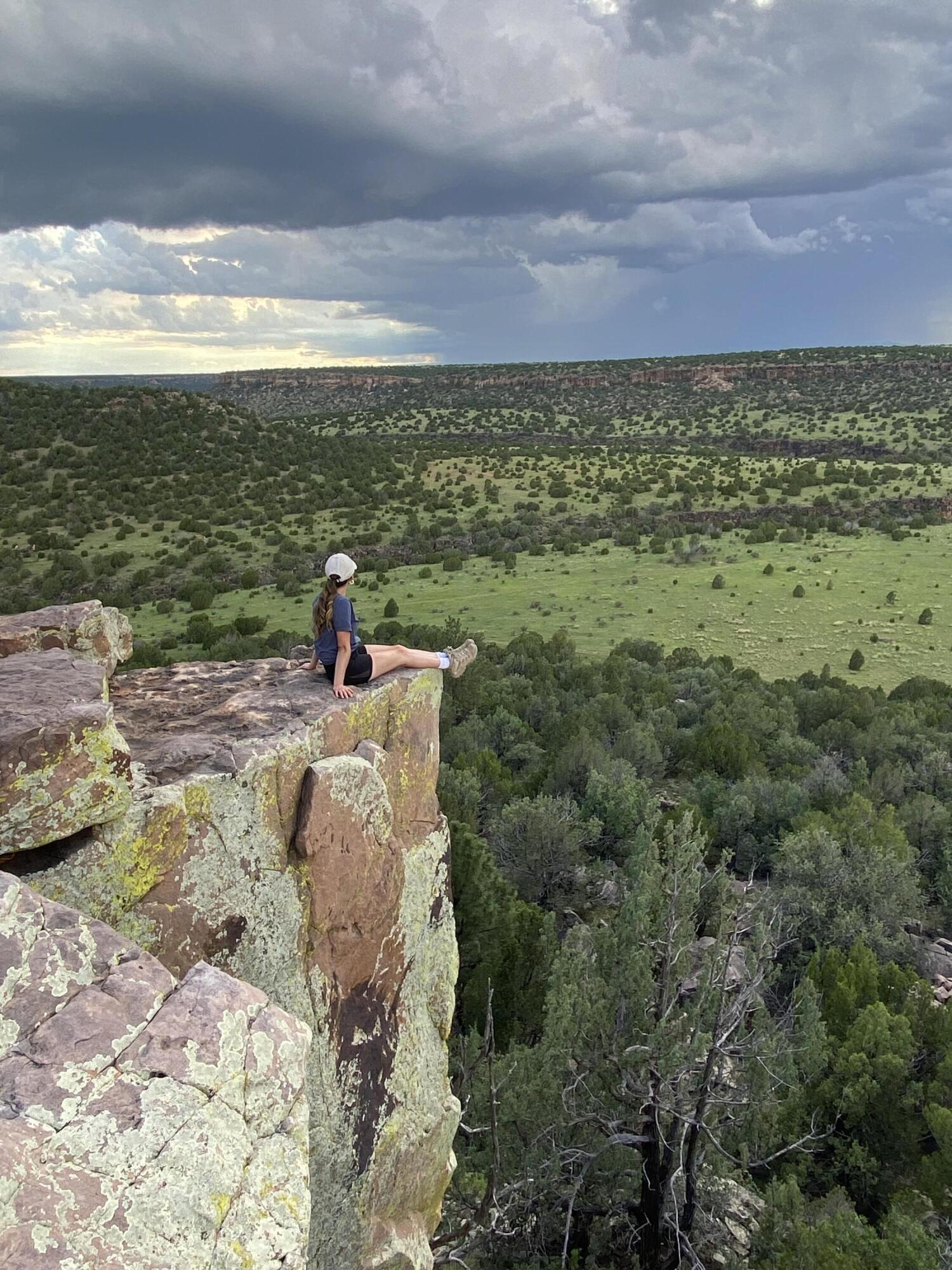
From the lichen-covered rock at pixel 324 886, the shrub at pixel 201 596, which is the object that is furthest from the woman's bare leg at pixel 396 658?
the shrub at pixel 201 596

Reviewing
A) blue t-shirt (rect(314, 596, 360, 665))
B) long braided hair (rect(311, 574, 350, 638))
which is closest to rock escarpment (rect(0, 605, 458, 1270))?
blue t-shirt (rect(314, 596, 360, 665))

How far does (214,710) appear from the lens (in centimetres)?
582

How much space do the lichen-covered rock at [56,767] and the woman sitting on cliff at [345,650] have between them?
1969 millimetres

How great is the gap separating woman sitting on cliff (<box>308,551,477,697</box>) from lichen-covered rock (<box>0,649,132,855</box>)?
1.97 m

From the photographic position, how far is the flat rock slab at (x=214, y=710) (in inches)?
191

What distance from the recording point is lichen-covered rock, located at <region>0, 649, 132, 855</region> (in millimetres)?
3662

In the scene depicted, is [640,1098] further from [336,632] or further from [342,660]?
[336,632]

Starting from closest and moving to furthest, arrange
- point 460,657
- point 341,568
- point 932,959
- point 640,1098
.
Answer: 1. point 341,568
2. point 460,657
3. point 640,1098
4. point 932,959

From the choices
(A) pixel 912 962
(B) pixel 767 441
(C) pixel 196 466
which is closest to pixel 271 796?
(A) pixel 912 962

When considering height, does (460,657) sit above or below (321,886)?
above

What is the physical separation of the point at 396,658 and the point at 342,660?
0.51 m

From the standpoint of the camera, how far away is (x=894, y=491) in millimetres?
51844

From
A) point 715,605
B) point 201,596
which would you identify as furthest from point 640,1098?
point 201,596

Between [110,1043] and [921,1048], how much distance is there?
11048 mm
